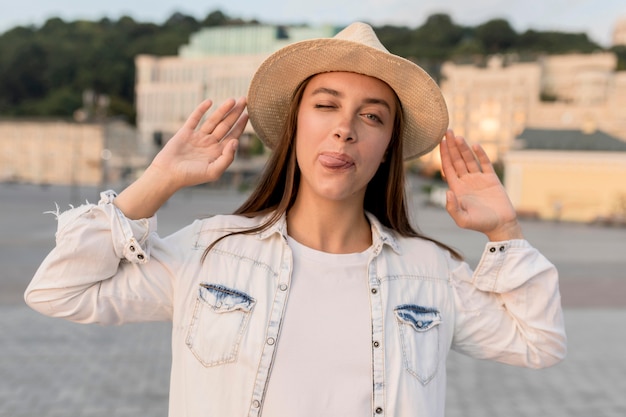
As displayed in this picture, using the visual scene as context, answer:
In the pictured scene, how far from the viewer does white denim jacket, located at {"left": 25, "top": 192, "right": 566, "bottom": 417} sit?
1.66 meters

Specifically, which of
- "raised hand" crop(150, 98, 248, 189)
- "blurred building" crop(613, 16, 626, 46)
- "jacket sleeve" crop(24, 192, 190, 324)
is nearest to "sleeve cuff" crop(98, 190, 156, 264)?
"jacket sleeve" crop(24, 192, 190, 324)

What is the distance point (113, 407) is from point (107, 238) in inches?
131

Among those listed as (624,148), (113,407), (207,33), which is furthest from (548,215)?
(207,33)

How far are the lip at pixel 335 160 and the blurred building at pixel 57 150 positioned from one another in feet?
183

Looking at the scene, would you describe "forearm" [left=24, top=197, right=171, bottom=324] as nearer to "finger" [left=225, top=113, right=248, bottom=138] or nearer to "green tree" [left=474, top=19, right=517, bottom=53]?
"finger" [left=225, top=113, right=248, bottom=138]

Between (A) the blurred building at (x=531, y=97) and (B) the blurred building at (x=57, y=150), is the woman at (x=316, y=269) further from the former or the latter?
(B) the blurred building at (x=57, y=150)

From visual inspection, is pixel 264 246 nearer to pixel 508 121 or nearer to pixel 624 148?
pixel 624 148

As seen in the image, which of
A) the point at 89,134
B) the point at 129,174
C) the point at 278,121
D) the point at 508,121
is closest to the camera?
the point at 278,121

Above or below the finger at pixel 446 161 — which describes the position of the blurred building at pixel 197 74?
below

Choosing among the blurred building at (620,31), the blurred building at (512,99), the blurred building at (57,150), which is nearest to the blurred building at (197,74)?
the blurred building at (57,150)

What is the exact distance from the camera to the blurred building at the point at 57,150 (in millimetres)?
56938

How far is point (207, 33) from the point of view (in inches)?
3428

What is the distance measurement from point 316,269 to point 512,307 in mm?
571

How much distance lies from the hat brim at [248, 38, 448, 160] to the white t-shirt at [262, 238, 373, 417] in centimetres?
57
